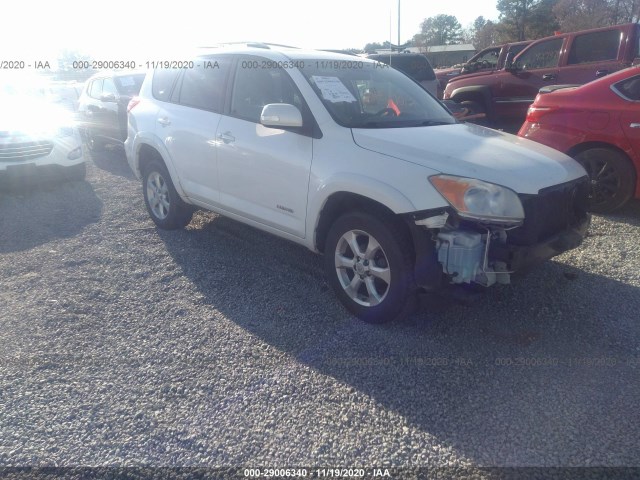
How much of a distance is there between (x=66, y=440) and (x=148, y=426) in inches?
15.4

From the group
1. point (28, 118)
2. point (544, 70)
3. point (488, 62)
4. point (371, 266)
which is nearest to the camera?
point (371, 266)

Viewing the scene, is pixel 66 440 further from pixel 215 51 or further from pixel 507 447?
pixel 215 51

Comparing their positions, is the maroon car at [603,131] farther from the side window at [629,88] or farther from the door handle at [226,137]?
the door handle at [226,137]

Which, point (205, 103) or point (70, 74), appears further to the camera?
point (70, 74)

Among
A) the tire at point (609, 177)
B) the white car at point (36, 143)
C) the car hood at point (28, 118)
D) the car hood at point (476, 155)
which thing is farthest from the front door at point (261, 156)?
the car hood at point (28, 118)

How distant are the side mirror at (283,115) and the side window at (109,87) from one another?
24.3 ft

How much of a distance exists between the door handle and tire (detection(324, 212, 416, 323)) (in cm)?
130

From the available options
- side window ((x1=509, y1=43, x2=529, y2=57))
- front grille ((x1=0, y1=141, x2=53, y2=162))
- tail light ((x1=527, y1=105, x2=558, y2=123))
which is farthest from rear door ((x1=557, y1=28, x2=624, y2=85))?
front grille ((x1=0, y1=141, x2=53, y2=162))

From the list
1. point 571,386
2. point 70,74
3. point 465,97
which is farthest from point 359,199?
point 70,74

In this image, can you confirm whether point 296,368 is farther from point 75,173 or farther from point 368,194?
point 75,173

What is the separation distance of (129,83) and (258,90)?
6.70 m

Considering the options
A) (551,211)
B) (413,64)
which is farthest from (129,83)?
(551,211)

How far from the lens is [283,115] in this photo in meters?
3.79

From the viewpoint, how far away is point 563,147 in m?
5.81
